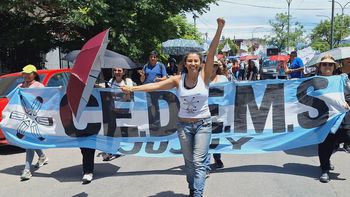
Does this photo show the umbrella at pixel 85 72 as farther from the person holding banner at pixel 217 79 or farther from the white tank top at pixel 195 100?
the person holding banner at pixel 217 79

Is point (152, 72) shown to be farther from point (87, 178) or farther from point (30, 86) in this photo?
point (87, 178)

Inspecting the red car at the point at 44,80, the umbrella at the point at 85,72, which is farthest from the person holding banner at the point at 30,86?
the umbrella at the point at 85,72

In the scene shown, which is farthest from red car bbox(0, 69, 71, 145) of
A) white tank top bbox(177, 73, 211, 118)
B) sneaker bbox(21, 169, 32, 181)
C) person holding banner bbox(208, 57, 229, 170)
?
white tank top bbox(177, 73, 211, 118)

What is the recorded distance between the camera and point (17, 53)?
1866cm

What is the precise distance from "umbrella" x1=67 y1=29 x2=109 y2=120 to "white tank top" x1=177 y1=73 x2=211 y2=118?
1.03 meters

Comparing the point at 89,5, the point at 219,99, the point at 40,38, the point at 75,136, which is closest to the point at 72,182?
the point at 75,136

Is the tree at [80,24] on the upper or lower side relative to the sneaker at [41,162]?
upper

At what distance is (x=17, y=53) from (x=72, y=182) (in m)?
13.7

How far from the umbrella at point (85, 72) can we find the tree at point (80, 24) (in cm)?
985

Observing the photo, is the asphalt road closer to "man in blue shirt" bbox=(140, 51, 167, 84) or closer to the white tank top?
the white tank top

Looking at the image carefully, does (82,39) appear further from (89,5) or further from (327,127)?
(327,127)

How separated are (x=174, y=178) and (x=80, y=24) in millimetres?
9690

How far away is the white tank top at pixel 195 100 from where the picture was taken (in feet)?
16.2

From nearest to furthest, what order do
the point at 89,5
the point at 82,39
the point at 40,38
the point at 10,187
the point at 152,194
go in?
1. the point at 152,194
2. the point at 10,187
3. the point at 89,5
4. the point at 40,38
5. the point at 82,39
